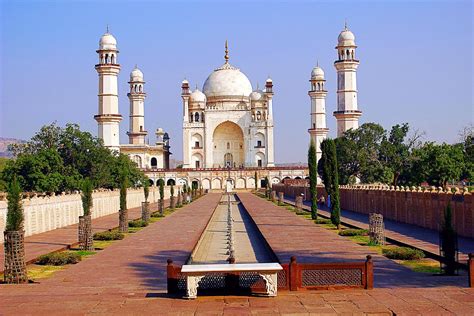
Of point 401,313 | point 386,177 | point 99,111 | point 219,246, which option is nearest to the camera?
point 401,313

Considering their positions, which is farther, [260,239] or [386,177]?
[386,177]

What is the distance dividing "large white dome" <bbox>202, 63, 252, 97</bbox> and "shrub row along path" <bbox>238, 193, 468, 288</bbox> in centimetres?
4898

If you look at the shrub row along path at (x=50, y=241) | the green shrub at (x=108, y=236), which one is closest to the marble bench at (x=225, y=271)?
the shrub row along path at (x=50, y=241)

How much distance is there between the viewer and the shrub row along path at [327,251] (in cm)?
856

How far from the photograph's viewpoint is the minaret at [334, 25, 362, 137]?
51719 millimetres

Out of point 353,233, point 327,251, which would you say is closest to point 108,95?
point 353,233

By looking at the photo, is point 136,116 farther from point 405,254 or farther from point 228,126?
point 405,254

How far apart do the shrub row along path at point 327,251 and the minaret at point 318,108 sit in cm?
4081

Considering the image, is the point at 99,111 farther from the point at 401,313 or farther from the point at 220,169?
the point at 401,313

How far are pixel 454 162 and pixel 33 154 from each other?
1751 centimetres

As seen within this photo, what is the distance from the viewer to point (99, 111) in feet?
167

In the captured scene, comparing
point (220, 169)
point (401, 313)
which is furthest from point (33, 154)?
point (220, 169)

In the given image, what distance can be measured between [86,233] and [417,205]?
28.4ft

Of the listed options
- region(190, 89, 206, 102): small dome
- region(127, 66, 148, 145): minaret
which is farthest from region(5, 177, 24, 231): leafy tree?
region(190, 89, 206, 102): small dome
